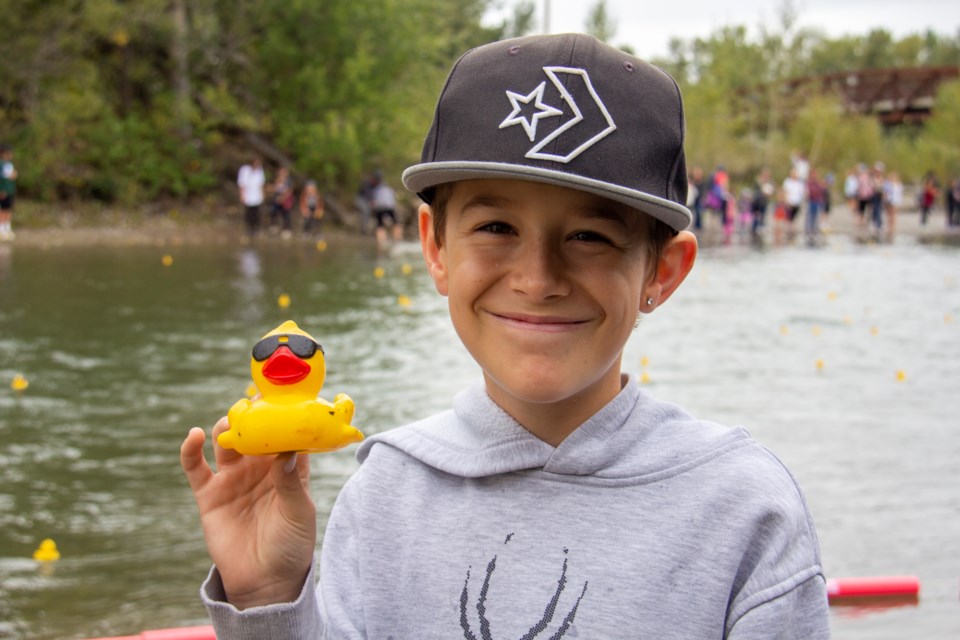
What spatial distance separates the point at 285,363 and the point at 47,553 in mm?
4045

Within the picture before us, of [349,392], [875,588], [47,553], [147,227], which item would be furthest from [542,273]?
[147,227]

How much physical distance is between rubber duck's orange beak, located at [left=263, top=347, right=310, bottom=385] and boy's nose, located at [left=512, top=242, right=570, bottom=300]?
37cm

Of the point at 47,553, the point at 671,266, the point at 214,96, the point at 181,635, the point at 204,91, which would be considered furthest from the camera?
the point at 204,91

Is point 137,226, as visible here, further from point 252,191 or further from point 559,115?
point 559,115

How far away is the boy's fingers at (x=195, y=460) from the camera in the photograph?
187cm

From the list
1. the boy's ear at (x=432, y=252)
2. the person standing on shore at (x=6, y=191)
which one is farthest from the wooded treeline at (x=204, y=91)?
the boy's ear at (x=432, y=252)

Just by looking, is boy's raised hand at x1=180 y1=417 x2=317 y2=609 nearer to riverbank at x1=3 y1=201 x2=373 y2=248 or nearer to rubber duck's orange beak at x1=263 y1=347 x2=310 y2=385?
rubber duck's orange beak at x1=263 y1=347 x2=310 y2=385

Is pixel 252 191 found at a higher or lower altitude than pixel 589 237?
lower

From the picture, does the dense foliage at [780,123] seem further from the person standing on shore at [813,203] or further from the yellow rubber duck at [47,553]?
the yellow rubber duck at [47,553]

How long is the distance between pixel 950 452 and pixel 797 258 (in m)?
16.4

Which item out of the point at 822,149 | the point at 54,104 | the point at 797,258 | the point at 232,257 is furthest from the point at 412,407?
the point at 822,149

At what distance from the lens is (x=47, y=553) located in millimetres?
5453

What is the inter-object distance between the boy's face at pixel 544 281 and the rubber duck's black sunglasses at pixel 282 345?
10.6 inches

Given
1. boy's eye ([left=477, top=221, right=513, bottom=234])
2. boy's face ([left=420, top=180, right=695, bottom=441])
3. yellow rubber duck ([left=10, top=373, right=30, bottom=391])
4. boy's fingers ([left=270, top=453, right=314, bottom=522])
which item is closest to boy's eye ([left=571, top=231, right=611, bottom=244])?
boy's face ([left=420, top=180, right=695, bottom=441])
